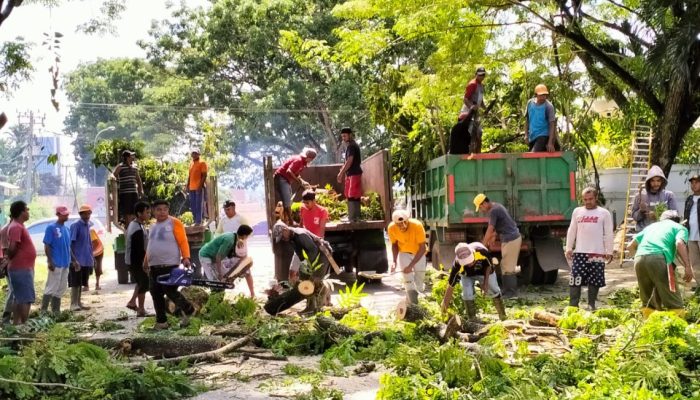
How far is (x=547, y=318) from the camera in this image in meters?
8.39

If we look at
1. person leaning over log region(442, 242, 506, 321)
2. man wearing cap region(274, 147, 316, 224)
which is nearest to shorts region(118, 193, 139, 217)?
man wearing cap region(274, 147, 316, 224)

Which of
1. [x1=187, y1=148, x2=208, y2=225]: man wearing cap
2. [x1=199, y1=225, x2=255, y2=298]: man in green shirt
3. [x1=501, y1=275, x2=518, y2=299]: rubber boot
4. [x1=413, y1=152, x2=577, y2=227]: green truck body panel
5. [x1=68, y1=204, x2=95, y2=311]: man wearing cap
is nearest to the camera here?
[x1=199, y1=225, x2=255, y2=298]: man in green shirt

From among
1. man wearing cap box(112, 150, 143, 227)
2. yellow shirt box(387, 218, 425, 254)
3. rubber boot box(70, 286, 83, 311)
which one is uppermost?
man wearing cap box(112, 150, 143, 227)

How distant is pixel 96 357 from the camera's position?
6559 millimetres

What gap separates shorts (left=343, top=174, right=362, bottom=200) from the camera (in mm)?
13672

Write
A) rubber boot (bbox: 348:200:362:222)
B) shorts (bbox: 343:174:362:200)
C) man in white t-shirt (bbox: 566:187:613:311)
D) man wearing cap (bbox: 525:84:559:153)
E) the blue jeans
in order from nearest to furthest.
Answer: man in white t-shirt (bbox: 566:187:613:311) → man wearing cap (bbox: 525:84:559:153) → shorts (bbox: 343:174:362:200) → rubber boot (bbox: 348:200:362:222) → the blue jeans

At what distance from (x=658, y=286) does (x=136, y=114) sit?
37850mm

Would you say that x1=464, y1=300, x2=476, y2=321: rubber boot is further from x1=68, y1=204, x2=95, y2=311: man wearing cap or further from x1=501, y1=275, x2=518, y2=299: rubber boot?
x1=68, y1=204, x2=95, y2=311: man wearing cap

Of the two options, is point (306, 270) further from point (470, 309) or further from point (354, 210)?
point (354, 210)

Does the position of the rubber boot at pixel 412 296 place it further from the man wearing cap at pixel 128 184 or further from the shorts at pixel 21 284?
the man wearing cap at pixel 128 184

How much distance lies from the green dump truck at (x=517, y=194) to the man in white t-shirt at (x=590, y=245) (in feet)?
7.93

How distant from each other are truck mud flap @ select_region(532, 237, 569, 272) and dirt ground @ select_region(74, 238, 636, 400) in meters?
0.39

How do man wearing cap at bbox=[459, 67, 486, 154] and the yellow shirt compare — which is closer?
the yellow shirt

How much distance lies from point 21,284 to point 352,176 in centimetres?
577
